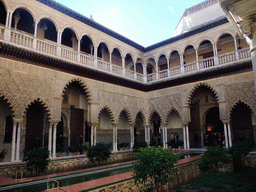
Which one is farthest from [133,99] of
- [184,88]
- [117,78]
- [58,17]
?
[58,17]

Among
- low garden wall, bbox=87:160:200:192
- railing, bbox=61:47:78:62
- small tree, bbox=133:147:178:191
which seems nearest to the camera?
small tree, bbox=133:147:178:191

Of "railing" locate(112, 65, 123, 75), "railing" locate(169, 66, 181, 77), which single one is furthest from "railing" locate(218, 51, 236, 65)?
"railing" locate(112, 65, 123, 75)

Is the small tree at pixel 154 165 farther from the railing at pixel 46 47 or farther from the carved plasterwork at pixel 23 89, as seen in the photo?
the railing at pixel 46 47

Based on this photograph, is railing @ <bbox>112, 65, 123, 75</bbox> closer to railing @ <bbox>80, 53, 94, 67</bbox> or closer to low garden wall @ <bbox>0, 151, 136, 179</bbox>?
railing @ <bbox>80, 53, 94, 67</bbox>

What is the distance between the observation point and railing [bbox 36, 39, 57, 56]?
367 inches

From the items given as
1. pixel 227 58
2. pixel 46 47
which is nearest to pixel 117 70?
pixel 46 47

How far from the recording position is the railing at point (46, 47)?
9.32 m

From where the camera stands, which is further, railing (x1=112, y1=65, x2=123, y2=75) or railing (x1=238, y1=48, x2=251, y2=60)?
railing (x1=112, y1=65, x2=123, y2=75)

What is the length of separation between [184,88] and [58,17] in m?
8.72

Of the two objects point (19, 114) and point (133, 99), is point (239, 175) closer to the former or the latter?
point (133, 99)

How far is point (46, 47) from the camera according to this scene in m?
9.52

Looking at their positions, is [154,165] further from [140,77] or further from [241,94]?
[140,77]

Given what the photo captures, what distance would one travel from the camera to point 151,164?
3998mm

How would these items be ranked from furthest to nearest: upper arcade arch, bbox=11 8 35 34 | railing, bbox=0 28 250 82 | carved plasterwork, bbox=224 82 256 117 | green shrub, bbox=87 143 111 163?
carved plasterwork, bbox=224 82 256 117, upper arcade arch, bbox=11 8 35 34, green shrub, bbox=87 143 111 163, railing, bbox=0 28 250 82
